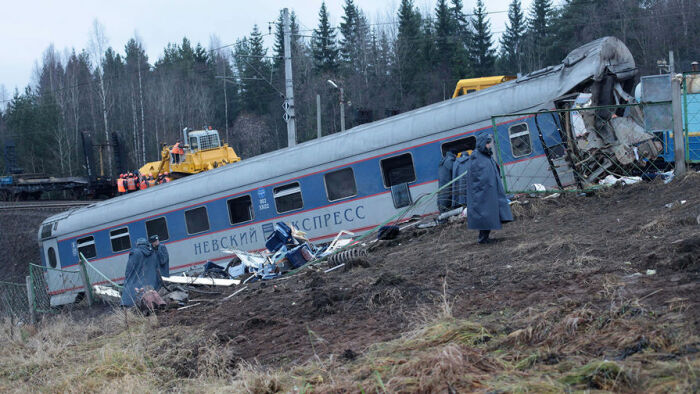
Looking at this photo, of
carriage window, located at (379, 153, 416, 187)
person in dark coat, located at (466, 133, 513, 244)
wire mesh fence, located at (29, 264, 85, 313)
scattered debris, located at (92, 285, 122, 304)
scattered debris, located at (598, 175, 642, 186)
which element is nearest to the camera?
person in dark coat, located at (466, 133, 513, 244)

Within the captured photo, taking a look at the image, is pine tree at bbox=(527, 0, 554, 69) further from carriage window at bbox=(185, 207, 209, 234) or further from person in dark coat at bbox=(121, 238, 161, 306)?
person in dark coat at bbox=(121, 238, 161, 306)

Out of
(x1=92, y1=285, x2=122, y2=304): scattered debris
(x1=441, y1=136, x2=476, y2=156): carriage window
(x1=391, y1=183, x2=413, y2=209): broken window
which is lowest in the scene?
(x1=92, y1=285, x2=122, y2=304): scattered debris

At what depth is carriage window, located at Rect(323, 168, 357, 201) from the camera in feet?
49.5

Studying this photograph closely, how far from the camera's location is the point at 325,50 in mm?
58906

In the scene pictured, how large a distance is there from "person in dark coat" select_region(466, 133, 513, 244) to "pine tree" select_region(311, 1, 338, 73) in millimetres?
49538

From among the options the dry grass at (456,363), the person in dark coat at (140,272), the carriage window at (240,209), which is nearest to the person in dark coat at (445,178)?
the carriage window at (240,209)

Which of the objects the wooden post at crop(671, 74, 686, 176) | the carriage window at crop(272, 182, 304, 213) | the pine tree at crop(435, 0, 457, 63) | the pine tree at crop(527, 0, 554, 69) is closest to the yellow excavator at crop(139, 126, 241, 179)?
the carriage window at crop(272, 182, 304, 213)

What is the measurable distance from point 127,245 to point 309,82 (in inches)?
1650

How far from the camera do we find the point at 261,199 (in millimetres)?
16172

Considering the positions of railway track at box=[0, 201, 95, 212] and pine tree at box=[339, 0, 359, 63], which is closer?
railway track at box=[0, 201, 95, 212]

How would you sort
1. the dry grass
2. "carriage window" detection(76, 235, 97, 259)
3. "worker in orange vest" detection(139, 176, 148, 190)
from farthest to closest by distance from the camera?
"worker in orange vest" detection(139, 176, 148, 190)
"carriage window" detection(76, 235, 97, 259)
the dry grass

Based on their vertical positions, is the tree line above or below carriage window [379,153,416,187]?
above

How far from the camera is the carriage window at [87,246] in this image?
1950 centimetres

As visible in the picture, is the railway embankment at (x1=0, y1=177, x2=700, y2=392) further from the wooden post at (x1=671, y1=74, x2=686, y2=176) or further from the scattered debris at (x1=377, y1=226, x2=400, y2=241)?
the scattered debris at (x1=377, y1=226, x2=400, y2=241)
